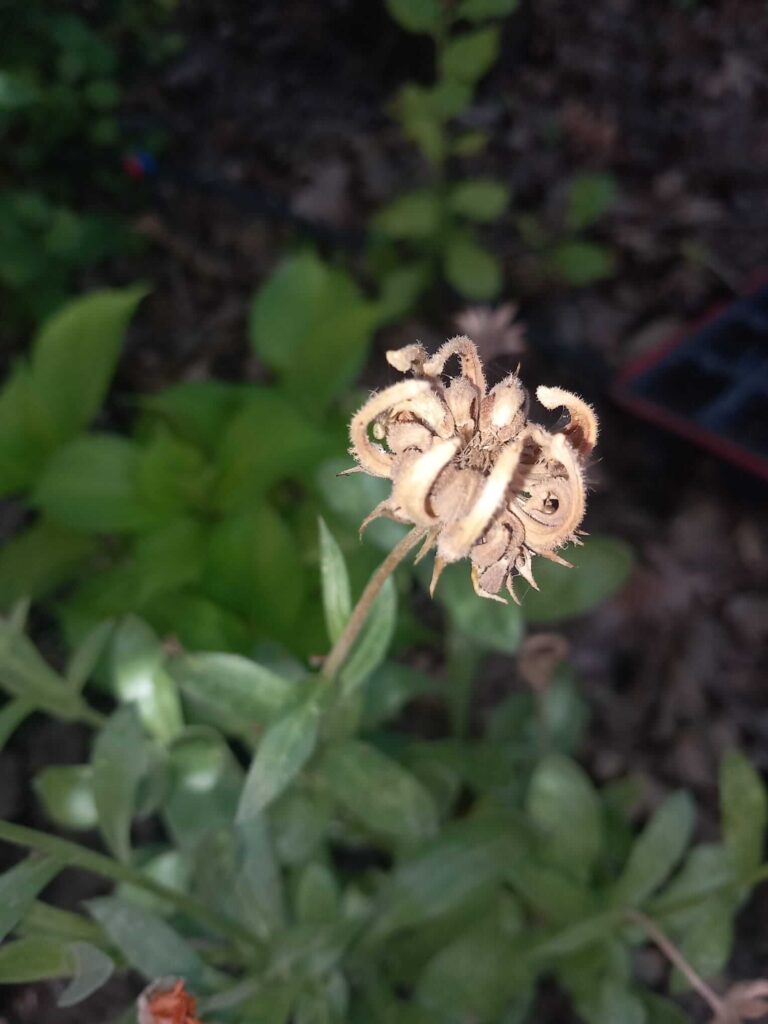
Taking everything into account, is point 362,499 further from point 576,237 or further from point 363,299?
point 576,237

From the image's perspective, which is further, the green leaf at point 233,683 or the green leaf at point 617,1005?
the green leaf at point 617,1005

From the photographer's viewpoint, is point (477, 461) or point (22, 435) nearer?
point (477, 461)

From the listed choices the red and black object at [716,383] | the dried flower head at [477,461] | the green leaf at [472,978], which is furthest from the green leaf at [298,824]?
the red and black object at [716,383]

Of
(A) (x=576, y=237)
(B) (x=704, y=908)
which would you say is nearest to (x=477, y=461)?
(B) (x=704, y=908)

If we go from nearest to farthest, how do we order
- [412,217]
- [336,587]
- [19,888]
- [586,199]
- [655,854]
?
[19,888] < [336,587] < [655,854] < [412,217] < [586,199]

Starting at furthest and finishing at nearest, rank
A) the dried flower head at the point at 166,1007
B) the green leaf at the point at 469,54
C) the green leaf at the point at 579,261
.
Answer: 1. the green leaf at the point at 579,261
2. the green leaf at the point at 469,54
3. the dried flower head at the point at 166,1007

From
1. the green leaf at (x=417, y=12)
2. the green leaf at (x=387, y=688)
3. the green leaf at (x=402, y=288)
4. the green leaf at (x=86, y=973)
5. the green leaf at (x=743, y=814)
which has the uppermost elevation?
the green leaf at (x=417, y=12)

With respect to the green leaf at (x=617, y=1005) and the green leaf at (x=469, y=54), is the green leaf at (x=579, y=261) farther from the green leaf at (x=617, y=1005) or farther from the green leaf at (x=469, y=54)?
the green leaf at (x=617, y=1005)
